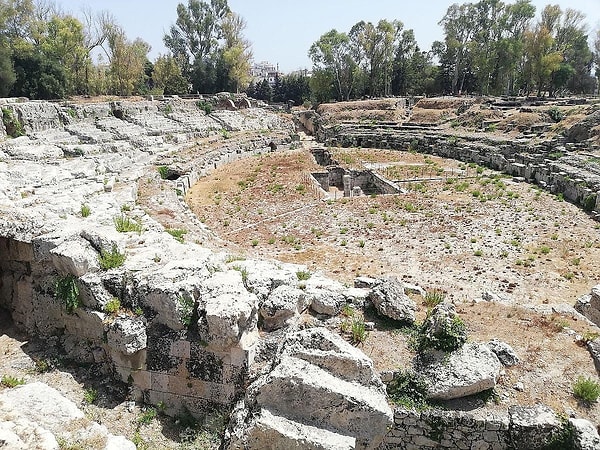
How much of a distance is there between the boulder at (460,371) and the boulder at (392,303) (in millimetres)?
1055

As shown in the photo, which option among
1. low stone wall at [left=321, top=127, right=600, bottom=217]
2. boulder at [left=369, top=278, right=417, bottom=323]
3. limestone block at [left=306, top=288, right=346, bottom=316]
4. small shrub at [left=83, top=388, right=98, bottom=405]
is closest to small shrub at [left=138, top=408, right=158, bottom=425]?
small shrub at [left=83, top=388, right=98, bottom=405]

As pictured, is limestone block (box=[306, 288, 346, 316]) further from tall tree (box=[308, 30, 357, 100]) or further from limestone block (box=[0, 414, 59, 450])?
tall tree (box=[308, 30, 357, 100])

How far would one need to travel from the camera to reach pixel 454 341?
6832 millimetres

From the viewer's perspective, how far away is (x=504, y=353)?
7.13 meters

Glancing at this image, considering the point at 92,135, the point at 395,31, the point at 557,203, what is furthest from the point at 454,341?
the point at 395,31

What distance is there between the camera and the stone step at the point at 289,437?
5402 mm

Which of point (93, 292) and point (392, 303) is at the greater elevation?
point (93, 292)

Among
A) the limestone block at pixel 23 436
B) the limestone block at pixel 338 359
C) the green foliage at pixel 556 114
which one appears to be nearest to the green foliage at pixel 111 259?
the limestone block at pixel 23 436

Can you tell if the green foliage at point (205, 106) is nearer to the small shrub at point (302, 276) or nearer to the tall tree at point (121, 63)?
the tall tree at point (121, 63)

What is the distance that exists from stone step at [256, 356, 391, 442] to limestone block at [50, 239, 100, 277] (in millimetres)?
4195

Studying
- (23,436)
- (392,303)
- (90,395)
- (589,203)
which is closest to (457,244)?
(589,203)

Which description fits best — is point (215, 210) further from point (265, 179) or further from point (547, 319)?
point (547, 319)

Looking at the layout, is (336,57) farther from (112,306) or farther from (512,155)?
(112,306)

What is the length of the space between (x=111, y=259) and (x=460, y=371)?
6194 mm
